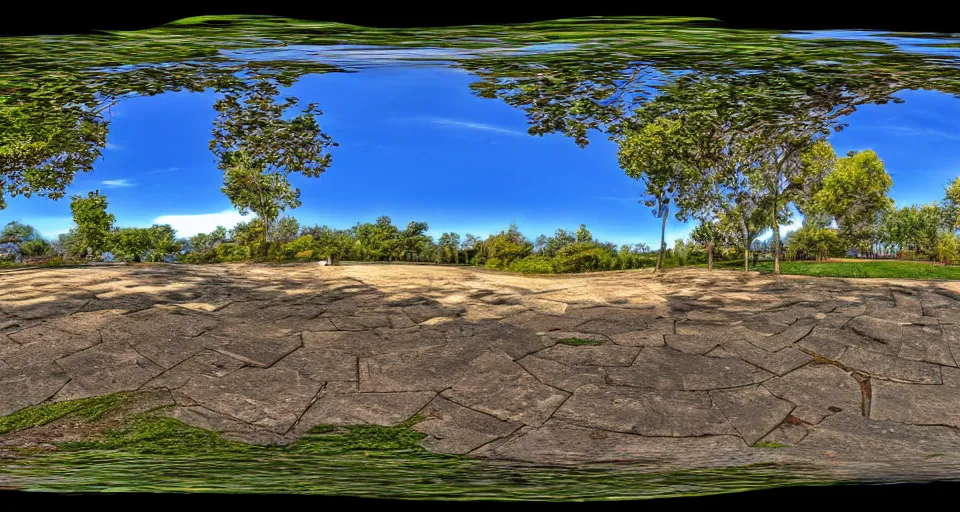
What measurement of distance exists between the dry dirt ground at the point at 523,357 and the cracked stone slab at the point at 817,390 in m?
0.01

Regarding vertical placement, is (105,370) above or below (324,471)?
above

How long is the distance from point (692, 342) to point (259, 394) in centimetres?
247

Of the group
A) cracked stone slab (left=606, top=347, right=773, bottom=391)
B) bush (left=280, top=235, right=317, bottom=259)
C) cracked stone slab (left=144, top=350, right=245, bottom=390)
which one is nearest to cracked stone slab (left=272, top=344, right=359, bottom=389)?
cracked stone slab (left=144, top=350, right=245, bottom=390)

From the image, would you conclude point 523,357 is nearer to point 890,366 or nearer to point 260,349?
point 260,349

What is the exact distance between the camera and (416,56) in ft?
11.7

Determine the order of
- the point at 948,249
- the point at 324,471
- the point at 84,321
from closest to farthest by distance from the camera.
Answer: the point at 324,471 < the point at 84,321 < the point at 948,249

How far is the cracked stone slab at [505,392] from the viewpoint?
9.67 feet

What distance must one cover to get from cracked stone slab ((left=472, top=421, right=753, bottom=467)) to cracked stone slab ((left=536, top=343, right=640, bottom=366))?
0.38 metres

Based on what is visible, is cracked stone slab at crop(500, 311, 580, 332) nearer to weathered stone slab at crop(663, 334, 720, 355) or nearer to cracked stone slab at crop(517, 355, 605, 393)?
cracked stone slab at crop(517, 355, 605, 393)

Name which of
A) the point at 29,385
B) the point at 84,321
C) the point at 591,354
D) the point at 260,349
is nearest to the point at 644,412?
the point at 591,354

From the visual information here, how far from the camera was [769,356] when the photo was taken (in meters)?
3.19

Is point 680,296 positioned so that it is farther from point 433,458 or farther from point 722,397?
point 433,458

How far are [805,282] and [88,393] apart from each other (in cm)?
429

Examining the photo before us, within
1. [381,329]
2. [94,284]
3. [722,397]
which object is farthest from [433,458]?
[94,284]
